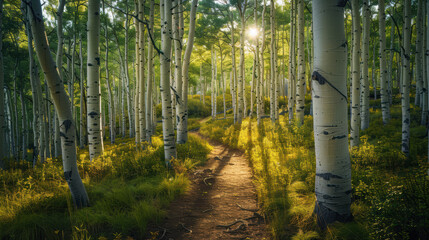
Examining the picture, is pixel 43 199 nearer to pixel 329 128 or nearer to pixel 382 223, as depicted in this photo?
pixel 329 128

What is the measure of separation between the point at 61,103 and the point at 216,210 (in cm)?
311

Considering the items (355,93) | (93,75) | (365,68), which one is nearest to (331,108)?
(355,93)

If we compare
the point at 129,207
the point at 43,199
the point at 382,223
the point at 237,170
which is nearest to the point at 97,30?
the point at 43,199

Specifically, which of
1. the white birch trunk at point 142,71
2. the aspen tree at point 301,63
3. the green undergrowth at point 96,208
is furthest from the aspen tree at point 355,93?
the white birch trunk at point 142,71

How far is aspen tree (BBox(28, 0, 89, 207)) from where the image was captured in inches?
111

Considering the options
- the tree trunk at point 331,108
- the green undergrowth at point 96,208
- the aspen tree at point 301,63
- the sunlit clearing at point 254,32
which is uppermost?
the sunlit clearing at point 254,32

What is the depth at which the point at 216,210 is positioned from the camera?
3.62 meters

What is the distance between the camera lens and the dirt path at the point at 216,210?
289 centimetres

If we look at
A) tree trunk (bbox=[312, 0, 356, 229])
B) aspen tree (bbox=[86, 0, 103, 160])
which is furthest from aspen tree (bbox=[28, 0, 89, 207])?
tree trunk (bbox=[312, 0, 356, 229])

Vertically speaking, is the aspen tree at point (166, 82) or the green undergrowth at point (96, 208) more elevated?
the aspen tree at point (166, 82)

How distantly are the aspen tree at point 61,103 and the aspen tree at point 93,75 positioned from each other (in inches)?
84.2

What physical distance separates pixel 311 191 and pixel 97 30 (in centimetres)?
599

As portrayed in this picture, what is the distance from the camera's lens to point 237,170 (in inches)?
237

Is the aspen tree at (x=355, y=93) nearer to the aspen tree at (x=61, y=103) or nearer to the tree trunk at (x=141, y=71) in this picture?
the aspen tree at (x=61, y=103)
